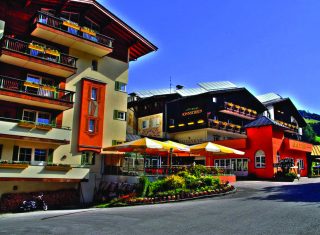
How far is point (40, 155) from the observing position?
86.3 ft

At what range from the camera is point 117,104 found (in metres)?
32.2

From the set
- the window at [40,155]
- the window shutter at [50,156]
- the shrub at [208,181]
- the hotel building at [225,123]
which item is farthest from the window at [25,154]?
the hotel building at [225,123]

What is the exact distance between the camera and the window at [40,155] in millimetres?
26047

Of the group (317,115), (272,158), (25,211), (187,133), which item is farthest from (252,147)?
(317,115)

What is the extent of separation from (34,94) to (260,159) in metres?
24.9

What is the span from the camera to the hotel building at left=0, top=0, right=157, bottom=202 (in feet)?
80.5

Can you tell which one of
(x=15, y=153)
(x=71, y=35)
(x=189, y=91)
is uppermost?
(x=189, y=91)

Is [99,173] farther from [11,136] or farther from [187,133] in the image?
[187,133]

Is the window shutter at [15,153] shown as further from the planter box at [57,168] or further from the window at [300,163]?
the window at [300,163]

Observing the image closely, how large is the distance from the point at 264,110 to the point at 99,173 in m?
34.0

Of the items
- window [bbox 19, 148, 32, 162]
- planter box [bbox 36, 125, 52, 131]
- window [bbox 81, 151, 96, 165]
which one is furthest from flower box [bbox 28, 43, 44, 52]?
window [bbox 81, 151, 96, 165]

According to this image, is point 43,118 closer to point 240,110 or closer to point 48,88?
point 48,88

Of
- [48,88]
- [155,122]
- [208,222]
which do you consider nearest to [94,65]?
[48,88]

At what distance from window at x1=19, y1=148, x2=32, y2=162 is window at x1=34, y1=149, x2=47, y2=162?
47 centimetres
